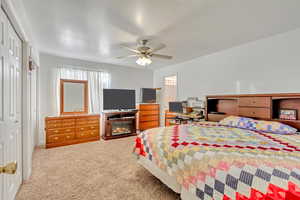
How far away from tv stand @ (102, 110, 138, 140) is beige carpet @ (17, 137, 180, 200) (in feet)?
3.48

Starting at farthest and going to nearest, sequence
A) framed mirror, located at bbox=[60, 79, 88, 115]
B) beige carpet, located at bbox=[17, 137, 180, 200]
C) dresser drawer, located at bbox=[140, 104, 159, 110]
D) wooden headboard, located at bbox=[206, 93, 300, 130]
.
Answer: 1. dresser drawer, located at bbox=[140, 104, 159, 110]
2. framed mirror, located at bbox=[60, 79, 88, 115]
3. wooden headboard, located at bbox=[206, 93, 300, 130]
4. beige carpet, located at bbox=[17, 137, 180, 200]

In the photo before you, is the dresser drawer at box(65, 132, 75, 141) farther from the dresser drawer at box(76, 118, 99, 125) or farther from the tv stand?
the tv stand

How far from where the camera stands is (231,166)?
121cm

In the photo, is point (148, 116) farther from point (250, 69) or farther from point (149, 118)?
point (250, 69)

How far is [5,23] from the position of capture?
146cm

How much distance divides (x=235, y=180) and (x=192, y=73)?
3.70 metres

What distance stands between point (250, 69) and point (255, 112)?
0.94 meters

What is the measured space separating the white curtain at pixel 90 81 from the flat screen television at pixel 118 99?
14.0 inches

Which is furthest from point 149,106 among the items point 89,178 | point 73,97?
point 89,178

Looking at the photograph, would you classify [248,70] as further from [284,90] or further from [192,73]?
[192,73]

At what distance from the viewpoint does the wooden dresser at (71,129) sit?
3609 millimetres

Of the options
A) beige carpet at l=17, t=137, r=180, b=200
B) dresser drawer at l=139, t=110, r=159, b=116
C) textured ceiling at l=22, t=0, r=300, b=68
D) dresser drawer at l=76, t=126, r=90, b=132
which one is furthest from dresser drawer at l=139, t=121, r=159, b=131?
textured ceiling at l=22, t=0, r=300, b=68

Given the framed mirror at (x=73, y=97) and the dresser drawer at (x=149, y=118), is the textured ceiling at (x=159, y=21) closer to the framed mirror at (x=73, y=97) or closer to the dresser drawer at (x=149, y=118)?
the framed mirror at (x=73, y=97)

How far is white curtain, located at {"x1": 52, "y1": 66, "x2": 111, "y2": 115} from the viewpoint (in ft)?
13.3
